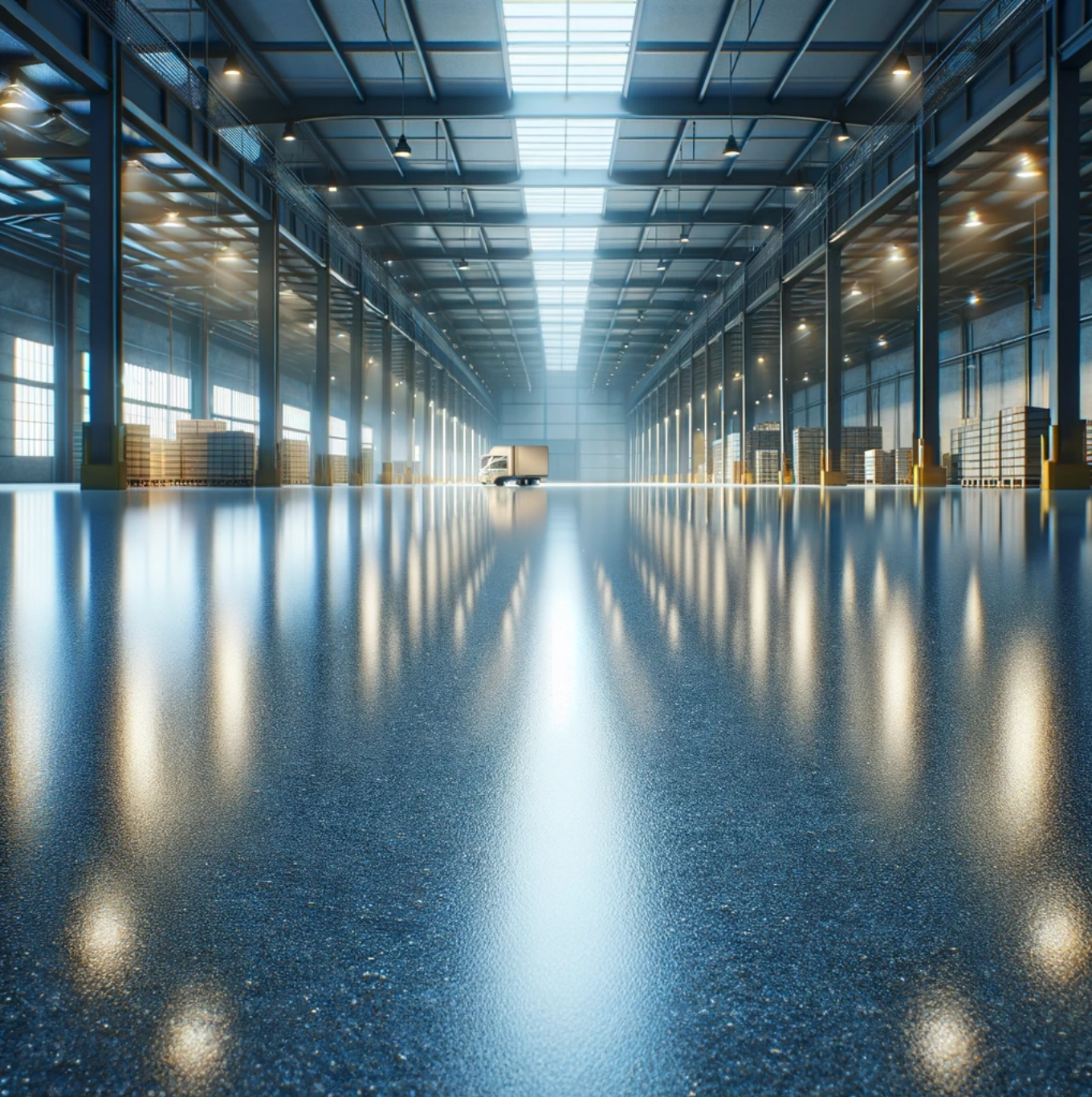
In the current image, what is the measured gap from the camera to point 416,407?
47.2 metres

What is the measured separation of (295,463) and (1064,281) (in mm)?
19007

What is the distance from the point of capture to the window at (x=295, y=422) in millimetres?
41781

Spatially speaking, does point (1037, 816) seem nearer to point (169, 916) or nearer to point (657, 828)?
point (657, 828)

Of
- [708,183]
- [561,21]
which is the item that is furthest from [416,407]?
[561,21]

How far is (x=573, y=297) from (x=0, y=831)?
36.1 m

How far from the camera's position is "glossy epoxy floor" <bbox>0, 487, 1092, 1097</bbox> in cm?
49

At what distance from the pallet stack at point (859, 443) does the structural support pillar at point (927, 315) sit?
1251 centimetres

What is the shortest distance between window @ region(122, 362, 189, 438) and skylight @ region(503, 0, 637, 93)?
1829 centimetres

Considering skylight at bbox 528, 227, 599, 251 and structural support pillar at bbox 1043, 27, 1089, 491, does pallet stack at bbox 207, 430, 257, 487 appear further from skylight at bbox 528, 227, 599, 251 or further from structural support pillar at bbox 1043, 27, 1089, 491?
structural support pillar at bbox 1043, 27, 1089, 491

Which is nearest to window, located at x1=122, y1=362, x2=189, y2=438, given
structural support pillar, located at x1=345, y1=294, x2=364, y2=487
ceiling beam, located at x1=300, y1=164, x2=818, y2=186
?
structural support pillar, located at x1=345, y1=294, x2=364, y2=487

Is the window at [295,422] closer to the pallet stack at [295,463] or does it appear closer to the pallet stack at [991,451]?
the pallet stack at [295,463]

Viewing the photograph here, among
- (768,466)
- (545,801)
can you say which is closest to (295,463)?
(768,466)

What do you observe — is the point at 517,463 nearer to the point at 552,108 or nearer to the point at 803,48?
the point at 552,108

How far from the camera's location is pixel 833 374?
70.7 feet
